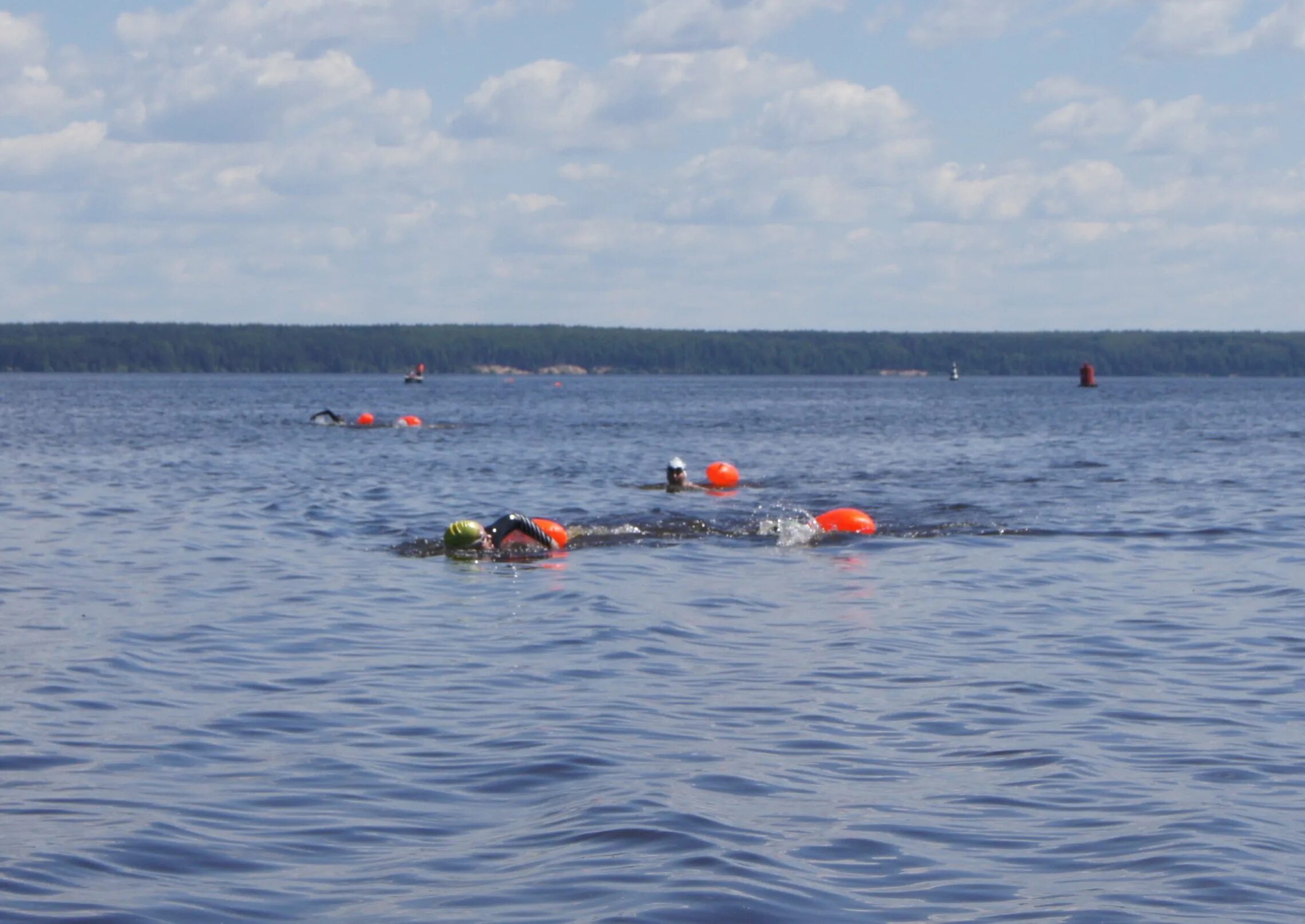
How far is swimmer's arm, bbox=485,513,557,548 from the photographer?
22188 millimetres

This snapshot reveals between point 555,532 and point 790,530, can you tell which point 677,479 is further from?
point 555,532

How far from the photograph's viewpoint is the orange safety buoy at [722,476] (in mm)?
33375

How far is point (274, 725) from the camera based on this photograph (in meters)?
11.6

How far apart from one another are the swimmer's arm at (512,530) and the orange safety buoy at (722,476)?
1097cm

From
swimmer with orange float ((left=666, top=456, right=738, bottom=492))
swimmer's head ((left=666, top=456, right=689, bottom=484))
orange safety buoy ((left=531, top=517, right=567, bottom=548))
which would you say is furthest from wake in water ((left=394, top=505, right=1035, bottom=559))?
swimmer with orange float ((left=666, top=456, right=738, bottom=492))

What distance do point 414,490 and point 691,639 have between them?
19.4m

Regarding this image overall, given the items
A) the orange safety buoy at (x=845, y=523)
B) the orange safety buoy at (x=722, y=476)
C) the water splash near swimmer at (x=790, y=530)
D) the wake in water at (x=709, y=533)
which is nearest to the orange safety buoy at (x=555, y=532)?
the wake in water at (x=709, y=533)

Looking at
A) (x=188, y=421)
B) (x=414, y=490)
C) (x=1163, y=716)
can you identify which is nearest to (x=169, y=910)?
(x=1163, y=716)

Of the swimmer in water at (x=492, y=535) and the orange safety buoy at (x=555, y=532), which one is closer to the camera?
the swimmer in water at (x=492, y=535)

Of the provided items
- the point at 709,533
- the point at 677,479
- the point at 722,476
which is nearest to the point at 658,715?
the point at 709,533

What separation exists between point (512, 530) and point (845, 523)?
17.2 ft

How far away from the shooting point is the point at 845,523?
24438 mm

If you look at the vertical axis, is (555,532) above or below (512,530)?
below

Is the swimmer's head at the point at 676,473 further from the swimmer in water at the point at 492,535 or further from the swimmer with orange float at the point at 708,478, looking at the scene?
the swimmer in water at the point at 492,535
